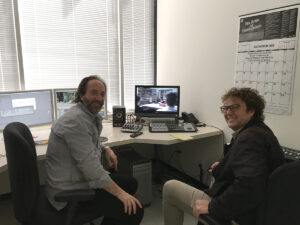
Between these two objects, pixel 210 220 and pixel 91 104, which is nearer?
pixel 210 220

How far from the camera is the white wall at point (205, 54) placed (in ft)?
6.19

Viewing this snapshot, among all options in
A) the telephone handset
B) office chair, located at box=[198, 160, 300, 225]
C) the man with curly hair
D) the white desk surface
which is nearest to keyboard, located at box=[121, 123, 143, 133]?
the white desk surface

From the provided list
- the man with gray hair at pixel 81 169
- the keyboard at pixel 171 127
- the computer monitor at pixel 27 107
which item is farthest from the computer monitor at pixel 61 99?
the man with gray hair at pixel 81 169

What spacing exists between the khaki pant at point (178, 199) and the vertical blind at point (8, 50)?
1.78 meters

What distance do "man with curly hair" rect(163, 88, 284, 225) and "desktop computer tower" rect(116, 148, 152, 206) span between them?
2.88ft

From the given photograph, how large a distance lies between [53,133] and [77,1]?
1768 millimetres

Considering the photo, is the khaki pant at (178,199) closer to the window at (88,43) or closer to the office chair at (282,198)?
the office chair at (282,198)

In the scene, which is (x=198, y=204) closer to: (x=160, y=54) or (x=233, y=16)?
(x=233, y=16)

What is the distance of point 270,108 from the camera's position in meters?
1.93

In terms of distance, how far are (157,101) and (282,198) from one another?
1647 millimetres

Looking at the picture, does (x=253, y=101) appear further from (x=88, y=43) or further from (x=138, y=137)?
(x=88, y=43)

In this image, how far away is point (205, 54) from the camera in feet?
8.08

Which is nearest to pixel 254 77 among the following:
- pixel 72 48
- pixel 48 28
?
pixel 72 48

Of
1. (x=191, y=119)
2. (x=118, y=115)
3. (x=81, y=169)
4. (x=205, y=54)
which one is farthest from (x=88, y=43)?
(x=81, y=169)
